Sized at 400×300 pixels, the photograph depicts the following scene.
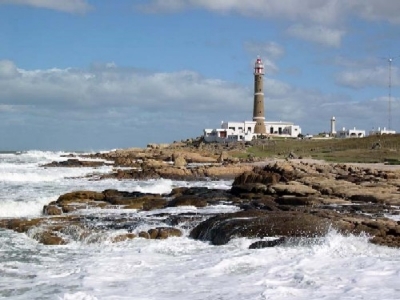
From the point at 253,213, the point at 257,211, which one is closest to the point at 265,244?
the point at 253,213

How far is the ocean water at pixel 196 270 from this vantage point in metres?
9.84

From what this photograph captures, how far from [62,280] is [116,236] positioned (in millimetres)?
4564

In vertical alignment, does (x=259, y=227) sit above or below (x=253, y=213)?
below

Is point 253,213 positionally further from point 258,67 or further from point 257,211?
point 258,67

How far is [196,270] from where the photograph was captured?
1167 cm

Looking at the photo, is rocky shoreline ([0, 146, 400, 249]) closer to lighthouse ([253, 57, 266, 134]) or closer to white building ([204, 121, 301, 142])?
lighthouse ([253, 57, 266, 134])

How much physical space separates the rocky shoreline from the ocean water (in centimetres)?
47

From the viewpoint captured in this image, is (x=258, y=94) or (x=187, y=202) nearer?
(x=187, y=202)

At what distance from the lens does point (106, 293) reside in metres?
10.0

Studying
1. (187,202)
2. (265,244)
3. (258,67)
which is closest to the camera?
(265,244)

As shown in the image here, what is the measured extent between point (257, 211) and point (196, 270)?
5778 mm

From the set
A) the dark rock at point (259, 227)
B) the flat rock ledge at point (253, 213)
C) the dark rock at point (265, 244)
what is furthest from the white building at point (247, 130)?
the dark rock at point (265, 244)

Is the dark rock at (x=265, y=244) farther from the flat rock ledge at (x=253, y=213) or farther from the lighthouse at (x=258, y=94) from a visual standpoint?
the lighthouse at (x=258, y=94)

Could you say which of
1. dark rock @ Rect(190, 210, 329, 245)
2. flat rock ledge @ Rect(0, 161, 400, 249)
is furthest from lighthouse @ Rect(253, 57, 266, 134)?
dark rock @ Rect(190, 210, 329, 245)
